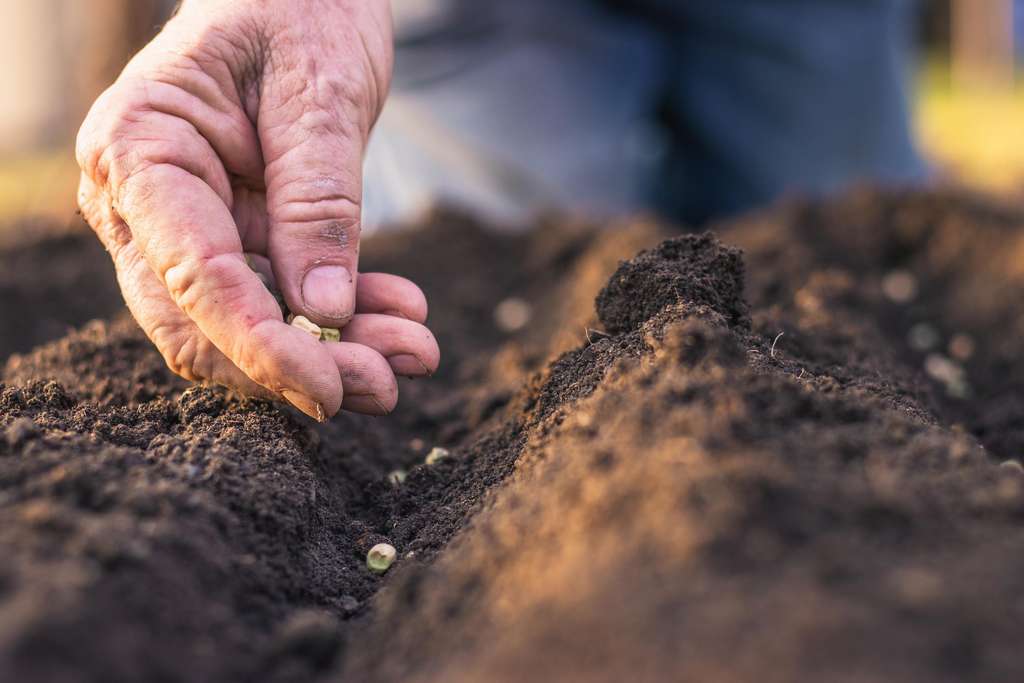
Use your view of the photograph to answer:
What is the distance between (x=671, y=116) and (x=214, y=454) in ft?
11.2

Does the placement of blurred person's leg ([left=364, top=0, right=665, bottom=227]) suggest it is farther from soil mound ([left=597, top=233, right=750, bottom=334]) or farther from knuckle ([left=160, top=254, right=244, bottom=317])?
knuckle ([left=160, top=254, right=244, bottom=317])

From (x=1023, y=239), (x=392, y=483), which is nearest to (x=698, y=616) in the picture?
(x=392, y=483)

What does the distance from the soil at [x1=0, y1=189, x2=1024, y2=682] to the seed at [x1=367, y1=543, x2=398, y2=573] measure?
0.03m

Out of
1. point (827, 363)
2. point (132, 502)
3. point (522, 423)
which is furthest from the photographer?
point (827, 363)

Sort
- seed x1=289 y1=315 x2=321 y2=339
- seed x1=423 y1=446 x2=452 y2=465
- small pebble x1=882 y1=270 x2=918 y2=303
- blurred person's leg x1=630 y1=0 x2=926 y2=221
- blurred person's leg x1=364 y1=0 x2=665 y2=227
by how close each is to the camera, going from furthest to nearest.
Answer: blurred person's leg x1=630 y1=0 x2=926 y2=221, blurred person's leg x1=364 y1=0 x2=665 y2=227, small pebble x1=882 y1=270 x2=918 y2=303, seed x1=423 y1=446 x2=452 y2=465, seed x1=289 y1=315 x2=321 y2=339

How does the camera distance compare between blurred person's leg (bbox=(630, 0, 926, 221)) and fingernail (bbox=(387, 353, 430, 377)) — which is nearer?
fingernail (bbox=(387, 353, 430, 377))

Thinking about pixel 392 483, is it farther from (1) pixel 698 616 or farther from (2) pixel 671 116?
(2) pixel 671 116

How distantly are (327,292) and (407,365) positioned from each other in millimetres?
180

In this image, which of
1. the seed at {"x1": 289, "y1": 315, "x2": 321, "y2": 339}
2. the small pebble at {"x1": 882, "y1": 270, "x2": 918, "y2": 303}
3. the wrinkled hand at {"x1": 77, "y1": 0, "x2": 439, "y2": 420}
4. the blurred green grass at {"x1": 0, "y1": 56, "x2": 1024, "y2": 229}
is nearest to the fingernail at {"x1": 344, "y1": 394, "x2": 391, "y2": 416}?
the wrinkled hand at {"x1": 77, "y1": 0, "x2": 439, "y2": 420}

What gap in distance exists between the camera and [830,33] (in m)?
3.85

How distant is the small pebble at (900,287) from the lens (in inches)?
105

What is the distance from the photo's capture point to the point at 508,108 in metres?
3.74

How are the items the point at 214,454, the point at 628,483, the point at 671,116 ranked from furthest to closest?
the point at 671,116 < the point at 214,454 < the point at 628,483

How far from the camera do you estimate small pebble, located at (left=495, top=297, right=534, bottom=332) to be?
2.73 metres
